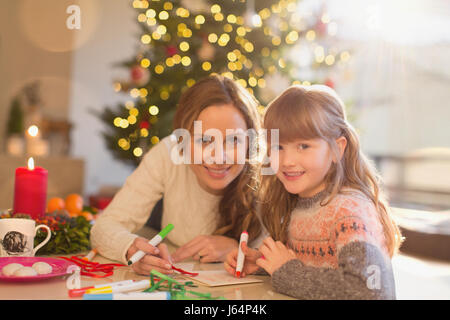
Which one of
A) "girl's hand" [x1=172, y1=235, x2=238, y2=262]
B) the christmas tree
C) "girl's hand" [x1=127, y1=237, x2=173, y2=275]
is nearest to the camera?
"girl's hand" [x1=127, y1=237, x2=173, y2=275]

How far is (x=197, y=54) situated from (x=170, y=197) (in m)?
1.61

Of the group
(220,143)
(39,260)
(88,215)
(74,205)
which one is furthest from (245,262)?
(74,205)

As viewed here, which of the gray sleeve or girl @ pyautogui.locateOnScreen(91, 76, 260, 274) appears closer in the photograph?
the gray sleeve

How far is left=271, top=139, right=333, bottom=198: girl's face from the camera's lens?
1.00 m

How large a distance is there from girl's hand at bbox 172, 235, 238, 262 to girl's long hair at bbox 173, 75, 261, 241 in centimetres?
12

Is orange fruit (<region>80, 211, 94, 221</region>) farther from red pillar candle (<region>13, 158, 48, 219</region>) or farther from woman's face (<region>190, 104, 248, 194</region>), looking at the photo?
woman's face (<region>190, 104, 248, 194</region>)

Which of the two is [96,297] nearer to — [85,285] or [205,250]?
[85,285]

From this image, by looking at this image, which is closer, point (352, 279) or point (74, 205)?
point (352, 279)

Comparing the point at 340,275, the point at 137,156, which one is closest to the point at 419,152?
the point at 137,156

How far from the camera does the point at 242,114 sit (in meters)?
1.24

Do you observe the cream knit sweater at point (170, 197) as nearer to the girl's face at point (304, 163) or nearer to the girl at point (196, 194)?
the girl at point (196, 194)

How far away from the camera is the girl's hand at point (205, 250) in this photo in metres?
1.15

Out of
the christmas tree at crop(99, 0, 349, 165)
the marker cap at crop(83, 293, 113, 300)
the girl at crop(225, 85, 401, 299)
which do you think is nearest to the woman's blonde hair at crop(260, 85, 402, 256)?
the girl at crop(225, 85, 401, 299)

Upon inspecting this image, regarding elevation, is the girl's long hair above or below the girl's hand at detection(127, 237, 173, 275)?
above
